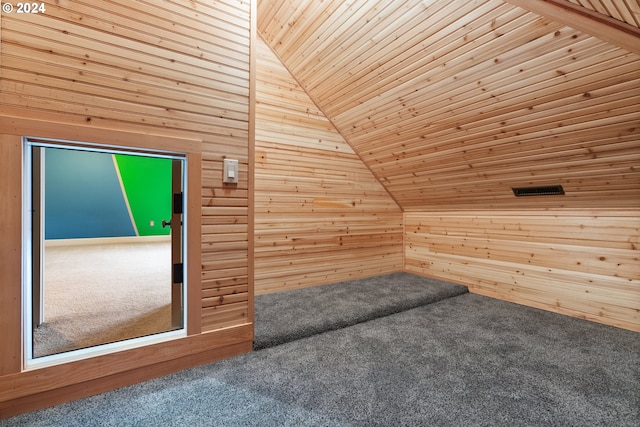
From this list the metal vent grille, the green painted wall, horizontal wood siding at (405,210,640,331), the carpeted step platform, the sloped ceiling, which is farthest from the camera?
the green painted wall

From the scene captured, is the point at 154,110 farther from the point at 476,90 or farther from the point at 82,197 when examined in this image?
the point at 82,197

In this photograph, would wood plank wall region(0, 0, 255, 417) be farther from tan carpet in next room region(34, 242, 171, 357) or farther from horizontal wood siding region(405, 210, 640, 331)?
horizontal wood siding region(405, 210, 640, 331)

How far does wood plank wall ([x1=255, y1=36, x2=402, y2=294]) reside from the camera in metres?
2.95

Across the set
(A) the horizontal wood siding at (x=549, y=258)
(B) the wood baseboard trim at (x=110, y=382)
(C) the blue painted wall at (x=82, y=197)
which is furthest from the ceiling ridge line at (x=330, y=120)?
(C) the blue painted wall at (x=82, y=197)

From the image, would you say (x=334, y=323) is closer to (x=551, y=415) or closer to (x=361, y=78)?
(x=551, y=415)

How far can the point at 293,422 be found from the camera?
1282 millimetres

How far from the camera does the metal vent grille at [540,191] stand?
252 centimetres

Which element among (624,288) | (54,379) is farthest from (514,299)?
(54,379)

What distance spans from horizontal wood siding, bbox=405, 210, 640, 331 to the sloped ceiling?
0.57ft

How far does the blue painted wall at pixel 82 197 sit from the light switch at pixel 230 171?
6099mm

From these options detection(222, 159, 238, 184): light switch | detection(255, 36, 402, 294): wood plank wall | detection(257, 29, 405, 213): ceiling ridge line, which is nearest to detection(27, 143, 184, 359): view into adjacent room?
detection(222, 159, 238, 184): light switch

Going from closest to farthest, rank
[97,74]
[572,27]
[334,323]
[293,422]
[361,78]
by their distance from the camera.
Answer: [293,422] → [97,74] → [572,27] → [334,323] → [361,78]

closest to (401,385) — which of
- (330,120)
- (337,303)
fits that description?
(337,303)

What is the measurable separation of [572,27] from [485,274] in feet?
7.81
